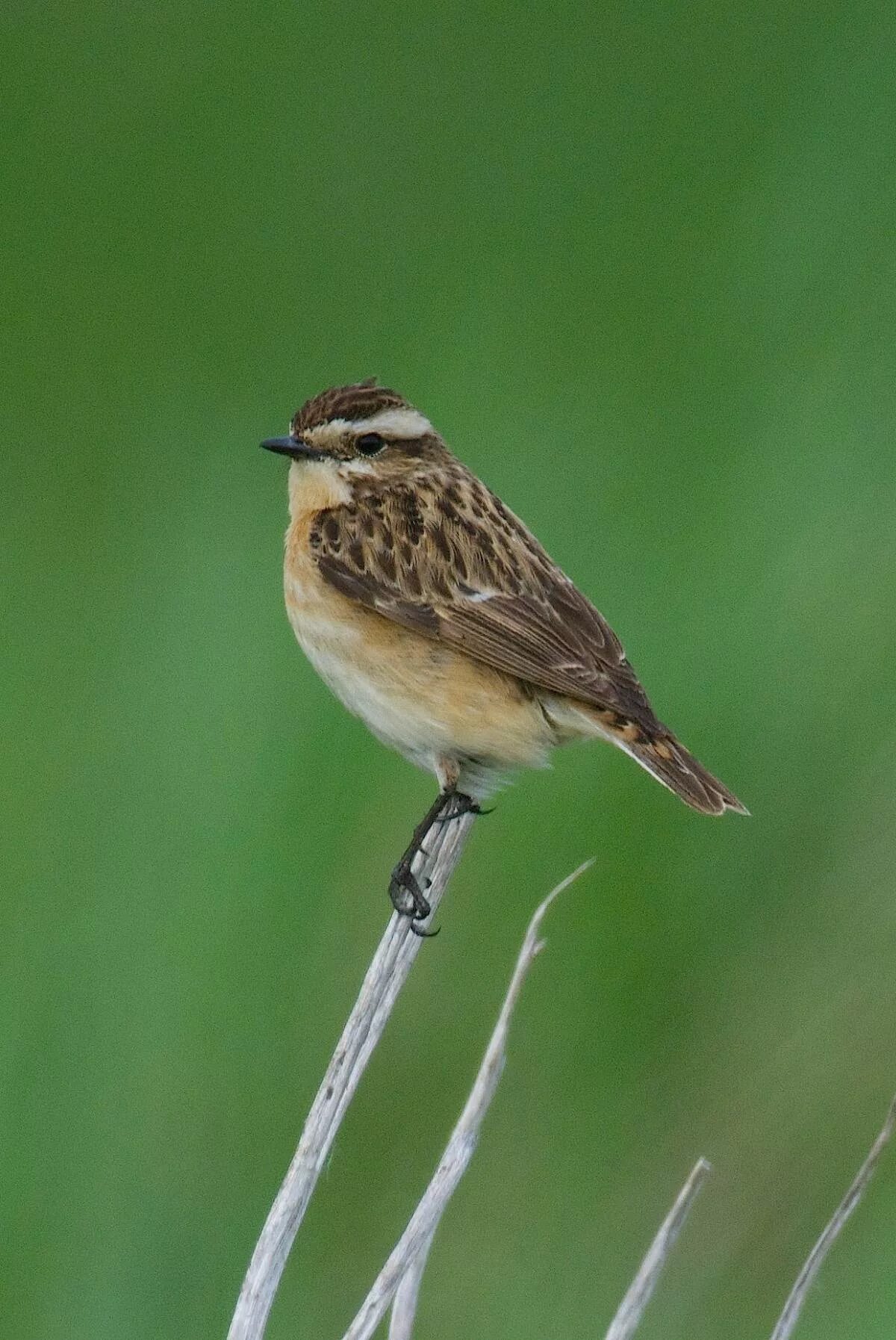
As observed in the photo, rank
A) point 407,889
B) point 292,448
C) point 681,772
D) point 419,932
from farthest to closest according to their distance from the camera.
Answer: point 292,448 → point 407,889 → point 681,772 → point 419,932

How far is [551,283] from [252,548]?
46.4 inches

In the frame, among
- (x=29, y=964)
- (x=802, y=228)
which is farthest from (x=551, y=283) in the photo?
(x=29, y=964)

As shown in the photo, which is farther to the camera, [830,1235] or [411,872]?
[411,872]

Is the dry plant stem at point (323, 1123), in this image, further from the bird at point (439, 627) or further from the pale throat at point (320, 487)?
the pale throat at point (320, 487)

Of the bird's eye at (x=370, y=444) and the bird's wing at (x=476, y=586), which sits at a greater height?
the bird's eye at (x=370, y=444)

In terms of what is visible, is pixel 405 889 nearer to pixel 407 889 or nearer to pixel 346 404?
pixel 407 889

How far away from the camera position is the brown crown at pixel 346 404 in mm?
4750

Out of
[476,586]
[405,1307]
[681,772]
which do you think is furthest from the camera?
[476,586]

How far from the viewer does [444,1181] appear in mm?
2705

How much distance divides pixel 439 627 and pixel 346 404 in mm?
673

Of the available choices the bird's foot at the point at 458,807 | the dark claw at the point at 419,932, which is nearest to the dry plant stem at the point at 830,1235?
the dark claw at the point at 419,932

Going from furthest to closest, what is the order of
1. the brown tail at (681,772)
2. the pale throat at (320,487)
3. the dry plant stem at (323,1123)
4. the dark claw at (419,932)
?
the pale throat at (320,487) < the brown tail at (681,772) < the dark claw at (419,932) < the dry plant stem at (323,1123)

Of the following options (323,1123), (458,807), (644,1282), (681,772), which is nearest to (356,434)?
(458,807)

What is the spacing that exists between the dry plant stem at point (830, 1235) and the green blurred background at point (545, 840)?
1116mm
